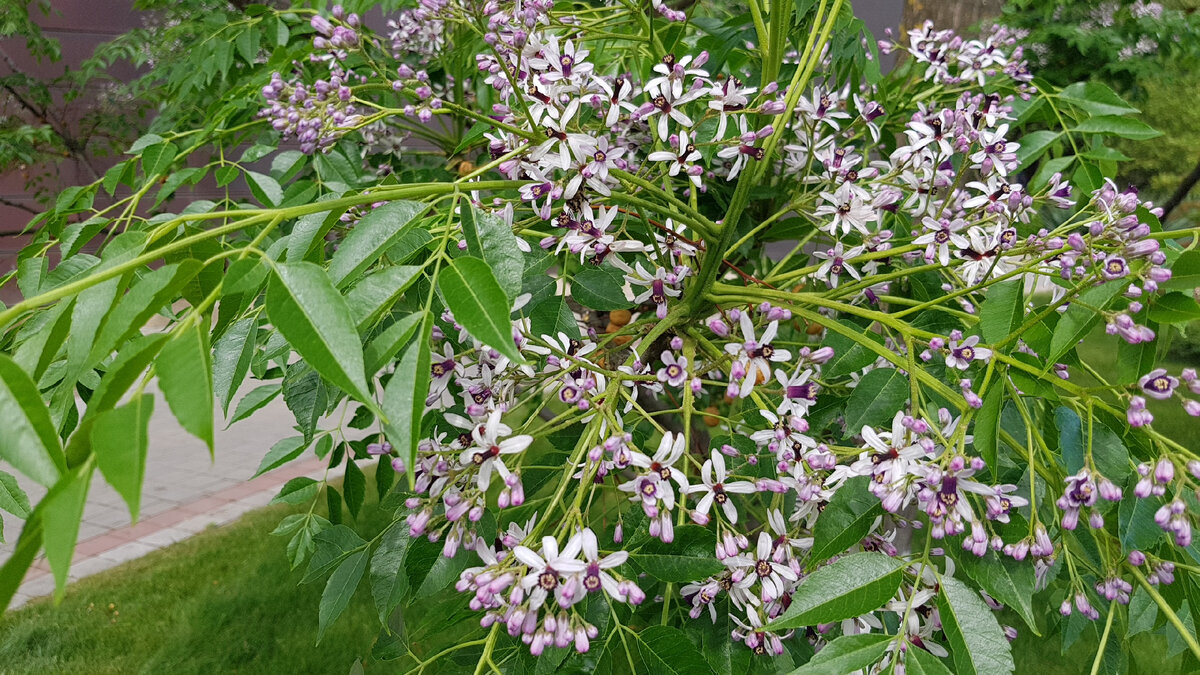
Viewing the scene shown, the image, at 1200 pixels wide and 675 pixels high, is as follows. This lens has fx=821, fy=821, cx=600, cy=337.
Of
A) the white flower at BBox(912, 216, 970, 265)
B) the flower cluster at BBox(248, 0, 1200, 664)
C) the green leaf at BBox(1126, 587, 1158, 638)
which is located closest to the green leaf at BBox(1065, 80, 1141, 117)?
the flower cluster at BBox(248, 0, 1200, 664)

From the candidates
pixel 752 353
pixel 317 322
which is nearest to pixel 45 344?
pixel 317 322

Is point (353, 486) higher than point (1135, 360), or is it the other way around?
point (1135, 360)

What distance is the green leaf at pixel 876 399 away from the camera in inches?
41.1

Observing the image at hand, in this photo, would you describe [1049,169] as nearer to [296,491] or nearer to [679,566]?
[679,566]

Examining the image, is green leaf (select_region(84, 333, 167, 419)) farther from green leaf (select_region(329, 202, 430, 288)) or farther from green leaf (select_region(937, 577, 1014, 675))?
green leaf (select_region(937, 577, 1014, 675))

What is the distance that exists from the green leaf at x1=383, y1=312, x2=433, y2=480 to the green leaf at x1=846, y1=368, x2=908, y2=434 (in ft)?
1.94

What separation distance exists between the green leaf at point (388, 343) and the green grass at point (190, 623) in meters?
3.02

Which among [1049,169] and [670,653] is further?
[1049,169]

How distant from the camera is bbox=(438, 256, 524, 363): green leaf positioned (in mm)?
682

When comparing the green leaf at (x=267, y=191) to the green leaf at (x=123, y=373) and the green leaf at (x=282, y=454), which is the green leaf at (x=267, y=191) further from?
the green leaf at (x=123, y=373)

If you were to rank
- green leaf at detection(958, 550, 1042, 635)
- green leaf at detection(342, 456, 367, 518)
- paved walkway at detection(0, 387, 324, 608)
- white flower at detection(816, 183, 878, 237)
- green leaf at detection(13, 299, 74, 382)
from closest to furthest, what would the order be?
green leaf at detection(13, 299, 74, 382) → green leaf at detection(958, 550, 1042, 635) → white flower at detection(816, 183, 878, 237) → green leaf at detection(342, 456, 367, 518) → paved walkway at detection(0, 387, 324, 608)

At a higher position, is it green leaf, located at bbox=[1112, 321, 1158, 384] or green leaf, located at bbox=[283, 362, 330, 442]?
green leaf, located at bbox=[1112, 321, 1158, 384]

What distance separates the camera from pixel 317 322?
628 millimetres

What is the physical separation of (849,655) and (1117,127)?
1330 mm
